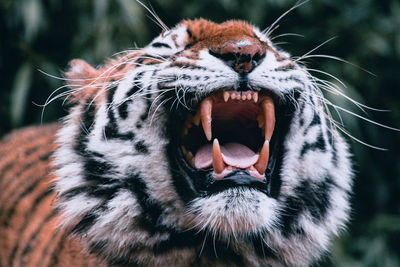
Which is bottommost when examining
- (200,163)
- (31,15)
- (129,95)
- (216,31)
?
(200,163)

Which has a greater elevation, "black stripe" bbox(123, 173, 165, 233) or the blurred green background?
the blurred green background

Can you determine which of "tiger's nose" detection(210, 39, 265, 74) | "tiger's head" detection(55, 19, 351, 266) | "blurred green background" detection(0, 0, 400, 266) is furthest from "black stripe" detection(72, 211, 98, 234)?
"blurred green background" detection(0, 0, 400, 266)

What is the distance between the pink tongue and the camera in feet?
2.37

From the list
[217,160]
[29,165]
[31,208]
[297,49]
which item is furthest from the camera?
[297,49]

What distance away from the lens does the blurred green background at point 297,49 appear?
1.85 meters

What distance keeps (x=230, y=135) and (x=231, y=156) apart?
4.9 inches

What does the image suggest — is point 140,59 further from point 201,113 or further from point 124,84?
point 201,113

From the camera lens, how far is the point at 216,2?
6.47ft

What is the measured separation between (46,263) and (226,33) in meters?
0.61

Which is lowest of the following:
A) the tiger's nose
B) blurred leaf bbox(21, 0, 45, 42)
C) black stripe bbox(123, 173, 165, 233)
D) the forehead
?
black stripe bbox(123, 173, 165, 233)

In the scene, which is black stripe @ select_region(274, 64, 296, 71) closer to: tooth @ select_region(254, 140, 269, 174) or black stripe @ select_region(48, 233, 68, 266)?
tooth @ select_region(254, 140, 269, 174)

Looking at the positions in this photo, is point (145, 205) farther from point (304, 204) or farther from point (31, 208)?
point (31, 208)

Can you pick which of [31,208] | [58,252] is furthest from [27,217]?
[58,252]

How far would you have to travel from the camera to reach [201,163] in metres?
0.75
